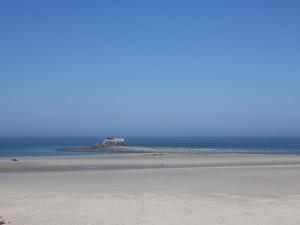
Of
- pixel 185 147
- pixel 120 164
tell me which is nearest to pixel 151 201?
pixel 120 164

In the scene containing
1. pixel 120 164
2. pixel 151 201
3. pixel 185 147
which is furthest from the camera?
pixel 185 147

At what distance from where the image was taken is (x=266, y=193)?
19.3m

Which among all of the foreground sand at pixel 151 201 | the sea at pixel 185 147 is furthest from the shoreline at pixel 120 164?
the sea at pixel 185 147

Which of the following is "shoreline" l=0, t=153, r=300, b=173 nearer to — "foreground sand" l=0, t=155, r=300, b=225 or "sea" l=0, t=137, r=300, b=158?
"foreground sand" l=0, t=155, r=300, b=225

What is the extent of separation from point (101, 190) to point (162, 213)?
264 inches

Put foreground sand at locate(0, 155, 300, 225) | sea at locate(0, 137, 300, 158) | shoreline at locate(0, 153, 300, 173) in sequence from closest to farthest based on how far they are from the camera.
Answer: foreground sand at locate(0, 155, 300, 225) → shoreline at locate(0, 153, 300, 173) → sea at locate(0, 137, 300, 158)

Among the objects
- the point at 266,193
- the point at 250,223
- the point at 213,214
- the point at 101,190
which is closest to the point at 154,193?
the point at 101,190

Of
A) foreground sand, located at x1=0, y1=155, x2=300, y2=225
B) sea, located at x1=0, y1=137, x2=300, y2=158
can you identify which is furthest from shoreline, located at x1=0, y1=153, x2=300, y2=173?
sea, located at x1=0, y1=137, x2=300, y2=158

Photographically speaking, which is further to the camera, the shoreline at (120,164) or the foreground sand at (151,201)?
the shoreline at (120,164)

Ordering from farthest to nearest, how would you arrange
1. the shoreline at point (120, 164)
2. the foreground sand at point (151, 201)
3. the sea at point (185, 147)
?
the sea at point (185, 147)
the shoreline at point (120, 164)
the foreground sand at point (151, 201)

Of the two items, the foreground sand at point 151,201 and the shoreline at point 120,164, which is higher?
the shoreline at point 120,164

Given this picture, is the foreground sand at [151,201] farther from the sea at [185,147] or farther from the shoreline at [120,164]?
the sea at [185,147]

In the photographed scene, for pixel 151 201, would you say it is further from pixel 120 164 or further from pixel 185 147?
pixel 185 147

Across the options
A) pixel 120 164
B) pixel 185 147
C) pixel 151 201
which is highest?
pixel 185 147
